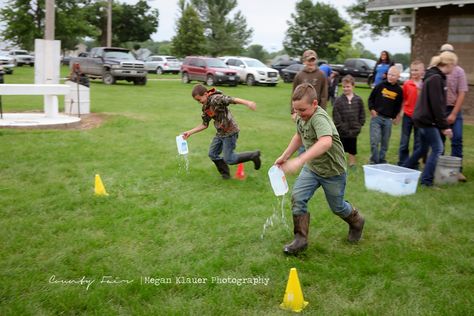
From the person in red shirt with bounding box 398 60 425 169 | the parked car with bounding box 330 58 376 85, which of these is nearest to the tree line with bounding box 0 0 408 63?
the parked car with bounding box 330 58 376 85

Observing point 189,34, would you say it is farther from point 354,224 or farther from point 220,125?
point 354,224

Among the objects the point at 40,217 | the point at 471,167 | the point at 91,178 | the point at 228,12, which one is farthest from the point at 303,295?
the point at 228,12

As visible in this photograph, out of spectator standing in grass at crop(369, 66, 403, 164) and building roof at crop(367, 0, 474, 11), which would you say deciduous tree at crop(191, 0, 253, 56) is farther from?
spectator standing in grass at crop(369, 66, 403, 164)

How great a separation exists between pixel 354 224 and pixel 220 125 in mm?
2632

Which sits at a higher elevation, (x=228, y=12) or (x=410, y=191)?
(x=228, y=12)

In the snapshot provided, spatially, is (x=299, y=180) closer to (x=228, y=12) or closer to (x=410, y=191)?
(x=410, y=191)

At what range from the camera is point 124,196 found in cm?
611

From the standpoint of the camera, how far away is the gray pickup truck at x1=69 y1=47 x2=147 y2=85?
80.8 feet

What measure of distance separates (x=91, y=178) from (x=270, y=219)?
3.02 metres

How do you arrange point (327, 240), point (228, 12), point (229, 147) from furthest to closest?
1. point (228, 12)
2. point (229, 147)
3. point (327, 240)

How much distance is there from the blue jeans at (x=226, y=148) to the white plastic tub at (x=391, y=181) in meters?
1.93

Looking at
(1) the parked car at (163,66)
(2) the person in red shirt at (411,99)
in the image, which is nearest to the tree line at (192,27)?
(1) the parked car at (163,66)

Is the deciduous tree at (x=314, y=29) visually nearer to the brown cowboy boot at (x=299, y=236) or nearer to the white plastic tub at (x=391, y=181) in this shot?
the white plastic tub at (x=391, y=181)

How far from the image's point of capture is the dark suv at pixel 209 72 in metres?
26.1
